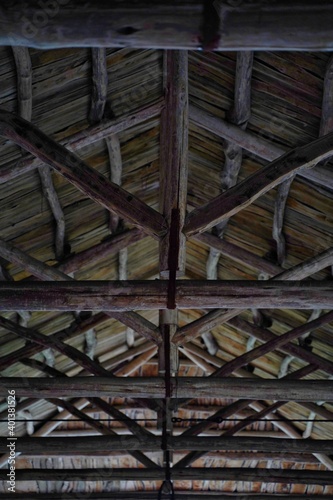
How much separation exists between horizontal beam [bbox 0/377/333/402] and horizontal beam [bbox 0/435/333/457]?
64 centimetres

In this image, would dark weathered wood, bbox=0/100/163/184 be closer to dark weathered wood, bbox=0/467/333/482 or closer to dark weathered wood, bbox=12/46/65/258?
dark weathered wood, bbox=12/46/65/258

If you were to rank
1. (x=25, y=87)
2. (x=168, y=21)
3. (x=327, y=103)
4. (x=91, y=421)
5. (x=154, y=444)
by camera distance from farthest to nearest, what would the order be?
(x=91, y=421) → (x=154, y=444) → (x=327, y=103) → (x=25, y=87) → (x=168, y=21)

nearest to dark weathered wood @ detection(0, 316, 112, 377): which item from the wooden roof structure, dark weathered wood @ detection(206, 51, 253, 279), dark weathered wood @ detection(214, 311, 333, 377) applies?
the wooden roof structure

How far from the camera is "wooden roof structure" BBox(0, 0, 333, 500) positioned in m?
2.58

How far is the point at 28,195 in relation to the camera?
5285mm

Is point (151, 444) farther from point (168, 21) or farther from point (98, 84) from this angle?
point (168, 21)

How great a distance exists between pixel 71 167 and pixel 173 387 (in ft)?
6.11

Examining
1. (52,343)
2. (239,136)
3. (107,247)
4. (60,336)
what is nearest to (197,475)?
(52,343)

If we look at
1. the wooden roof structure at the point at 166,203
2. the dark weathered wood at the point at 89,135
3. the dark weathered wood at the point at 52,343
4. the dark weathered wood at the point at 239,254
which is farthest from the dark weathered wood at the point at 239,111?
the dark weathered wood at the point at 52,343

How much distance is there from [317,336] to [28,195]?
2.80 m

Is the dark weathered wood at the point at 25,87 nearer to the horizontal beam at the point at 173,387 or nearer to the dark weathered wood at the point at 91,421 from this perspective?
the horizontal beam at the point at 173,387

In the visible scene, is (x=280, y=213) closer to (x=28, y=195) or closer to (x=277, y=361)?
(x=28, y=195)

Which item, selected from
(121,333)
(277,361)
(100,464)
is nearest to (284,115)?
(277,361)

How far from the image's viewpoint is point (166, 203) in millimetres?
4391
